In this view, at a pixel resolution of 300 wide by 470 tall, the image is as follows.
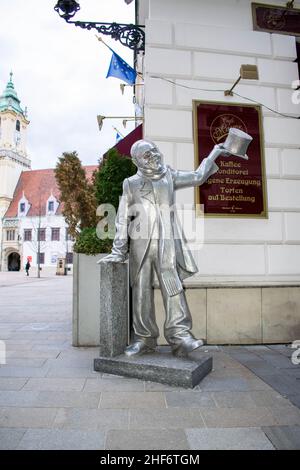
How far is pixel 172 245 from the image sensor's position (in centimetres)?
378

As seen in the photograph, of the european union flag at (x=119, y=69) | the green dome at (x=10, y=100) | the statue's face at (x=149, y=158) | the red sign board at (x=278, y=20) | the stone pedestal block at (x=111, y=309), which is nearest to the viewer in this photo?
the stone pedestal block at (x=111, y=309)

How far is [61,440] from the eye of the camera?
2270mm

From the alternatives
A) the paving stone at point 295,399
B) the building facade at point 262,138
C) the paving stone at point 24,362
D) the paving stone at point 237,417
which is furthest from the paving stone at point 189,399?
the building facade at point 262,138

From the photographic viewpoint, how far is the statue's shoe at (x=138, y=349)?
12.3 feet

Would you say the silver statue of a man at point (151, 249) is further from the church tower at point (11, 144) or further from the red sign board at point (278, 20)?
the church tower at point (11, 144)

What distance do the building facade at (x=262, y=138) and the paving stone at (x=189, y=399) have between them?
6.39ft

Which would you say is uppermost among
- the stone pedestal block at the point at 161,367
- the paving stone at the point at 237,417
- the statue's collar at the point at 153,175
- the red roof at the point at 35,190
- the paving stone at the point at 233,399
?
the red roof at the point at 35,190

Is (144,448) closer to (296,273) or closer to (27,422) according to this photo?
(27,422)

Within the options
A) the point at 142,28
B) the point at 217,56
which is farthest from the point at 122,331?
the point at 142,28

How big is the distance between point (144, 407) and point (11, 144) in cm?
6018

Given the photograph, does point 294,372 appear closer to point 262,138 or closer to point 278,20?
point 262,138

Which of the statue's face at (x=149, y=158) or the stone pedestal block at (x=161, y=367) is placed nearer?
the stone pedestal block at (x=161, y=367)

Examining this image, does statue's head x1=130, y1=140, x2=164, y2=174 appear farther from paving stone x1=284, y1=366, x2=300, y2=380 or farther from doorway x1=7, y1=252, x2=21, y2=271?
doorway x1=7, y1=252, x2=21, y2=271

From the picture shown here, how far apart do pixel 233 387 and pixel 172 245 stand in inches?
59.3
